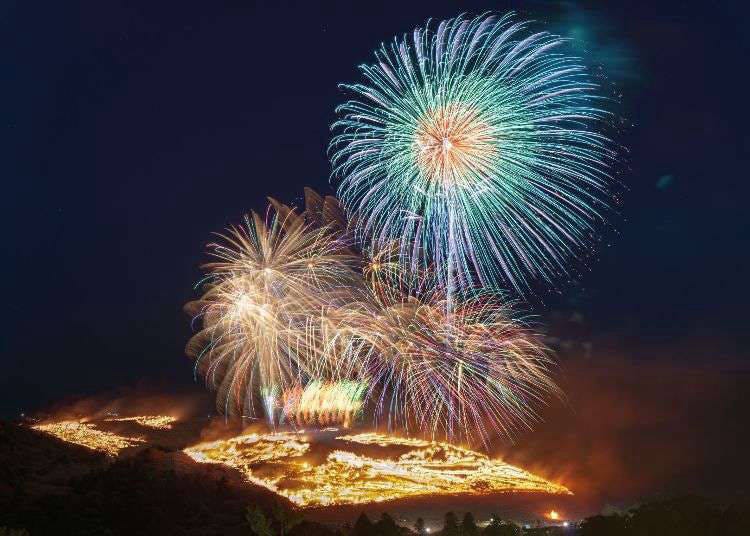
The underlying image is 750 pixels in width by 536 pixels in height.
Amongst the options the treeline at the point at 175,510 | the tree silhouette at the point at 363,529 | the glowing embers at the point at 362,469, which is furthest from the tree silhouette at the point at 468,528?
the glowing embers at the point at 362,469

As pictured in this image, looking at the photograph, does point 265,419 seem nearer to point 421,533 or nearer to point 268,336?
point 268,336

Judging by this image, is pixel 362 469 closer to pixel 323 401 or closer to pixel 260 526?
pixel 323 401

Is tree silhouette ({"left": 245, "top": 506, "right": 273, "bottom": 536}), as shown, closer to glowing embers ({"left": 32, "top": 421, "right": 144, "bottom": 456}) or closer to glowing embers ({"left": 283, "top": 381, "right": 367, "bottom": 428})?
glowing embers ({"left": 283, "top": 381, "right": 367, "bottom": 428})

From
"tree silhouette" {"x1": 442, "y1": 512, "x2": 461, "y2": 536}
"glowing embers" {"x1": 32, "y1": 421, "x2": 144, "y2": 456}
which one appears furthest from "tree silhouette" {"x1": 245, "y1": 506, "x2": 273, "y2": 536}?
"glowing embers" {"x1": 32, "y1": 421, "x2": 144, "y2": 456}

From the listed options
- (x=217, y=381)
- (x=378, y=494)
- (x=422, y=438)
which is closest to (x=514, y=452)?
(x=422, y=438)

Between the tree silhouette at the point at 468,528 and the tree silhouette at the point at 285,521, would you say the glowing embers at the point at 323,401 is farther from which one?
the tree silhouette at the point at 468,528

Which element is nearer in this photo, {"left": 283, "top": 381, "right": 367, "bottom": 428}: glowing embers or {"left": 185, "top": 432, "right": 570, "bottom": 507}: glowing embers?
{"left": 185, "top": 432, "right": 570, "bottom": 507}: glowing embers
